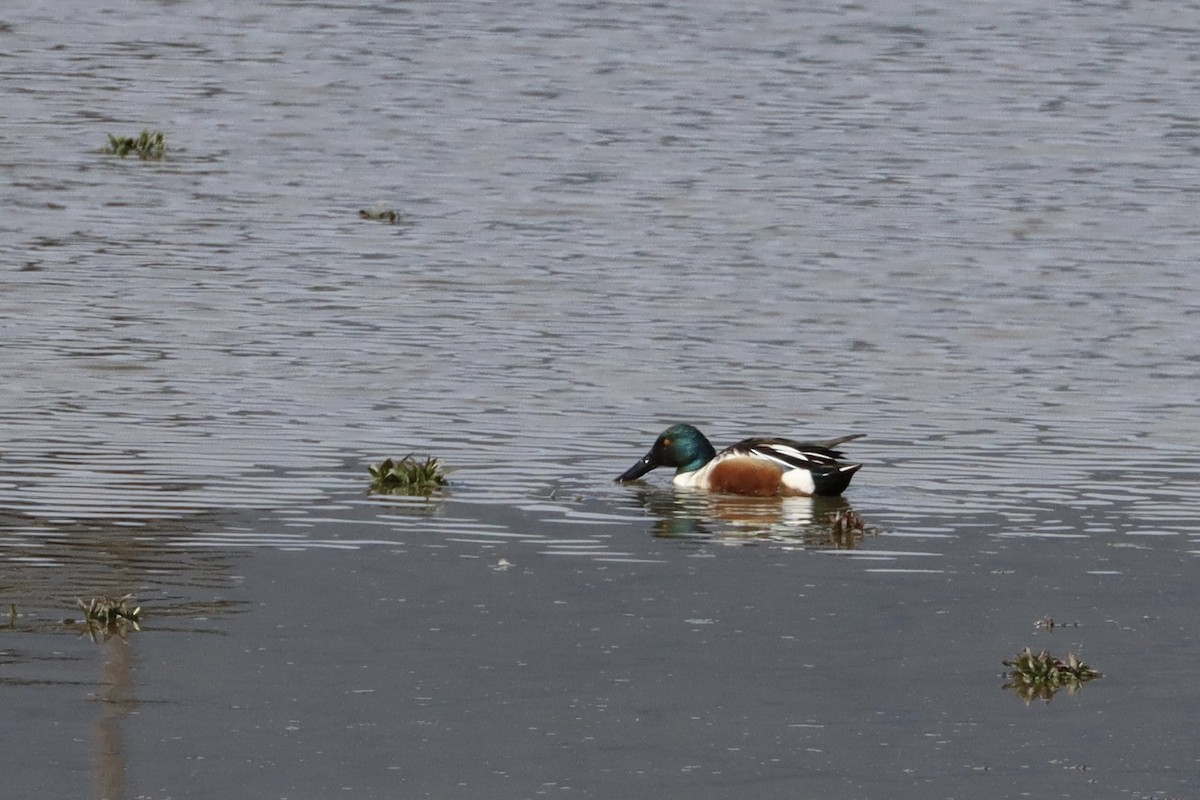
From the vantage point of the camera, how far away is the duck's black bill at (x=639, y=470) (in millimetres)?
14312

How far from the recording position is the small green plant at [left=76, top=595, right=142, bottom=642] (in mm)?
9930

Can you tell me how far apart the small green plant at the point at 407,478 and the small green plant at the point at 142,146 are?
1631 centimetres

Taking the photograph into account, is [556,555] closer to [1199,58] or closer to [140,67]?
[140,67]

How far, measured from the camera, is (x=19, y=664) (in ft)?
30.9

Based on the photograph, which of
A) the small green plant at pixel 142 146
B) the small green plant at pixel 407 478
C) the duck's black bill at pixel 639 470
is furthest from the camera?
the small green plant at pixel 142 146

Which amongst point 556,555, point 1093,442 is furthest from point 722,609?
point 1093,442

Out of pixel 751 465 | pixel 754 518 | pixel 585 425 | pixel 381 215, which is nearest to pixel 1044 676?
pixel 754 518

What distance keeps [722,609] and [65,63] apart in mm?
29429

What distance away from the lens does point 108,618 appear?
32.7 feet

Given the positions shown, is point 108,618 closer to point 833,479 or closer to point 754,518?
point 754,518

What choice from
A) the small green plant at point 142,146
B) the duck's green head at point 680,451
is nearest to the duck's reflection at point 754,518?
the duck's green head at point 680,451

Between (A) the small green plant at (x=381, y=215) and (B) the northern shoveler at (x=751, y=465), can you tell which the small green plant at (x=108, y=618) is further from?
(A) the small green plant at (x=381, y=215)

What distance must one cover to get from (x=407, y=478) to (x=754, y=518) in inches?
70.3

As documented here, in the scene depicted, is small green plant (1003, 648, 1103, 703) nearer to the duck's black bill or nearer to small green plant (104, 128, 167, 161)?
the duck's black bill
